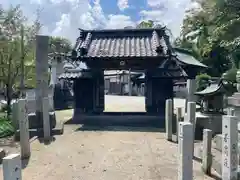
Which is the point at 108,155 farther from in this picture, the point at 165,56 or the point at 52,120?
the point at 165,56

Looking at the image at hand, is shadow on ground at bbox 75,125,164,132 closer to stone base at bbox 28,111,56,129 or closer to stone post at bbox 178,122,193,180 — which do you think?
stone base at bbox 28,111,56,129

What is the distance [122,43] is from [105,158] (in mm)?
9923

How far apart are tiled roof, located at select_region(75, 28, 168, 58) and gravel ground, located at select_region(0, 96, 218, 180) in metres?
5.34

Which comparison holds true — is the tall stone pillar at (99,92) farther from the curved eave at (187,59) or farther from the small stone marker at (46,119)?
the small stone marker at (46,119)

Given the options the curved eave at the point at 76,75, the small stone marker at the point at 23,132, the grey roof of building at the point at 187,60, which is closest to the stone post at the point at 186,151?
the small stone marker at the point at 23,132

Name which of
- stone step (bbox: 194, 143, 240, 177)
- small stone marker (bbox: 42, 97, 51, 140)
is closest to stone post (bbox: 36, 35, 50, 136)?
small stone marker (bbox: 42, 97, 51, 140)

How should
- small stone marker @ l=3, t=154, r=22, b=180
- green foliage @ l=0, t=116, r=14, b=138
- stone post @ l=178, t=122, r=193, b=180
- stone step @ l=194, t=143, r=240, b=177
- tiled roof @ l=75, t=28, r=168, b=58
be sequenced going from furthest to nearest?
tiled roof @ l=75, t=28, r=168, b=58 → green foliage @ l=0, t=116, r=14, b=138 → stone step @ l=194, t=143, r=240, b=177 → stone post @ l=178, t=122, r=193, b=180 → small stone marker @ l=3, t=154, r=22, b=180

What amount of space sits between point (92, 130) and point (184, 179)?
7.93 metres

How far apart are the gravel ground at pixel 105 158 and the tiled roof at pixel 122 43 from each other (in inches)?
210

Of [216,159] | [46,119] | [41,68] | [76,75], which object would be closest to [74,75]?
[76,75]

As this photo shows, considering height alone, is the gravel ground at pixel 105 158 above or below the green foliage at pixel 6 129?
below

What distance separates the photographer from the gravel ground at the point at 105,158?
257 inches

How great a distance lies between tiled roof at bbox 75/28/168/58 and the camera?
50.0 feet

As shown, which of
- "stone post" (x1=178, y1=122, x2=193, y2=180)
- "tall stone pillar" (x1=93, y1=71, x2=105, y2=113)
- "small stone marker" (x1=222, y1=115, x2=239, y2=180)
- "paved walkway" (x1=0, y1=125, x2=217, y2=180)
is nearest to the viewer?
"stone post" (x1=178, y1=122, x2=193, y2=180)
